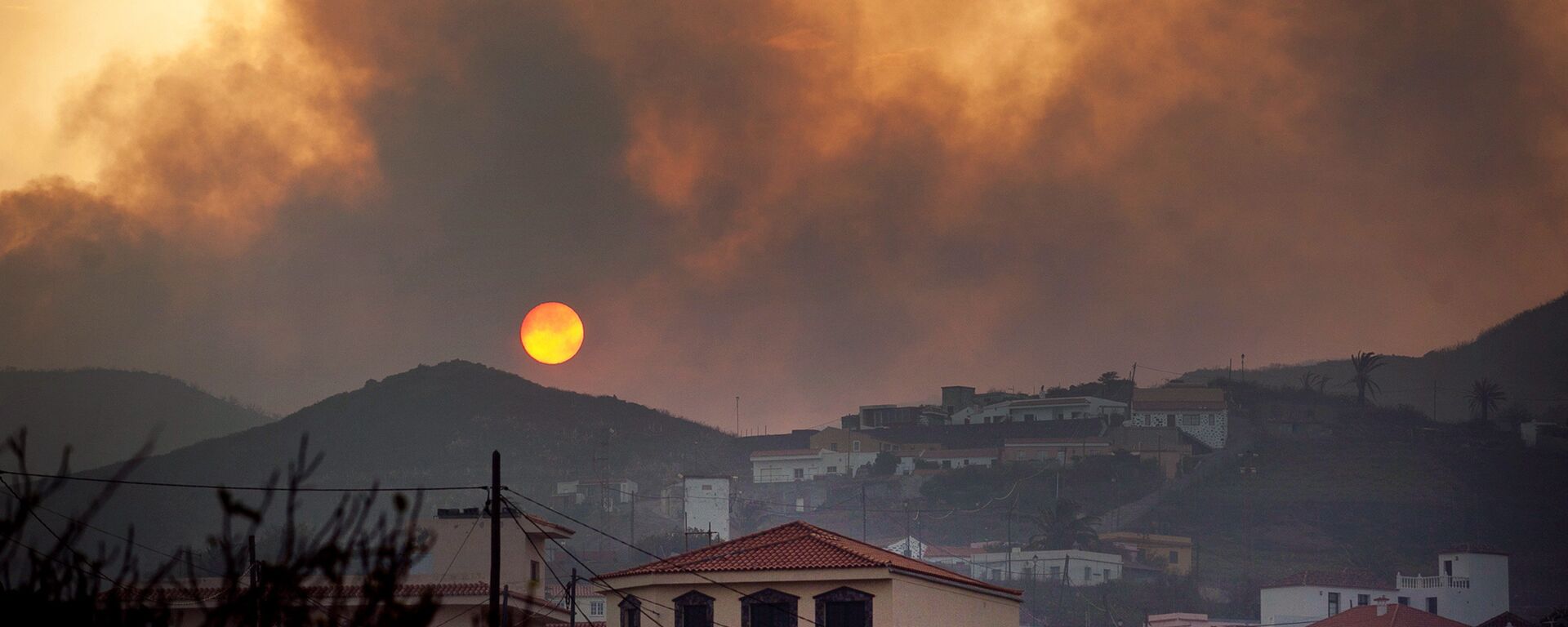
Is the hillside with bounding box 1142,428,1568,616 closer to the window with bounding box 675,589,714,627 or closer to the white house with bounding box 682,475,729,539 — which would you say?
the white house with bounding box 682,475,729,539

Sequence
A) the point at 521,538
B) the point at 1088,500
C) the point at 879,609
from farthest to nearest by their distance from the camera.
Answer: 1. the point at 1088,500
2. the point at 521,538
3. the point at 879,609

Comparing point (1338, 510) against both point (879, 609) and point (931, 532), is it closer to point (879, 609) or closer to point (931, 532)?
point (931, 532)

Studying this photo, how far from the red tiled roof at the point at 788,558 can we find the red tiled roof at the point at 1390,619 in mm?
39503

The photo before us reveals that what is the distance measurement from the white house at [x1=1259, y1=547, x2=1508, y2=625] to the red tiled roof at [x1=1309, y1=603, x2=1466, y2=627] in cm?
2190

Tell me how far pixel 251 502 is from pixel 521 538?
492ft

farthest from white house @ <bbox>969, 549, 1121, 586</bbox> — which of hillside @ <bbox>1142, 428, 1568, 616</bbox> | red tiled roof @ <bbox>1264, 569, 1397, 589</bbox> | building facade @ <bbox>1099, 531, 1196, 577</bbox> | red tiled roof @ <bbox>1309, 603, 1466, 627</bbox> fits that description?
red tiled roof @ <bbox>1309, 603, 1466, 627</bbox>

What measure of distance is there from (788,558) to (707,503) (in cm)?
13590

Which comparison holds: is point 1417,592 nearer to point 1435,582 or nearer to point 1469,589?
point 1469,589

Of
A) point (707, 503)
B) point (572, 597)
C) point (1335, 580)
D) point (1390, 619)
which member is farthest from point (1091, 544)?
point (572, 597)

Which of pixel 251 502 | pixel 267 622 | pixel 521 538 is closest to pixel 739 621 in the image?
pixel 521 538

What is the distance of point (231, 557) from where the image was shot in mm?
13000

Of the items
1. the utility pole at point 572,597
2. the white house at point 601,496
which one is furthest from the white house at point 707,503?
the utility pole at point 572,597

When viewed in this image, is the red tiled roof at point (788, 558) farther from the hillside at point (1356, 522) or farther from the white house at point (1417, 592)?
the hillside at point (1356, 522)

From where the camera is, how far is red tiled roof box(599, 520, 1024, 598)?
4353 centimetres
